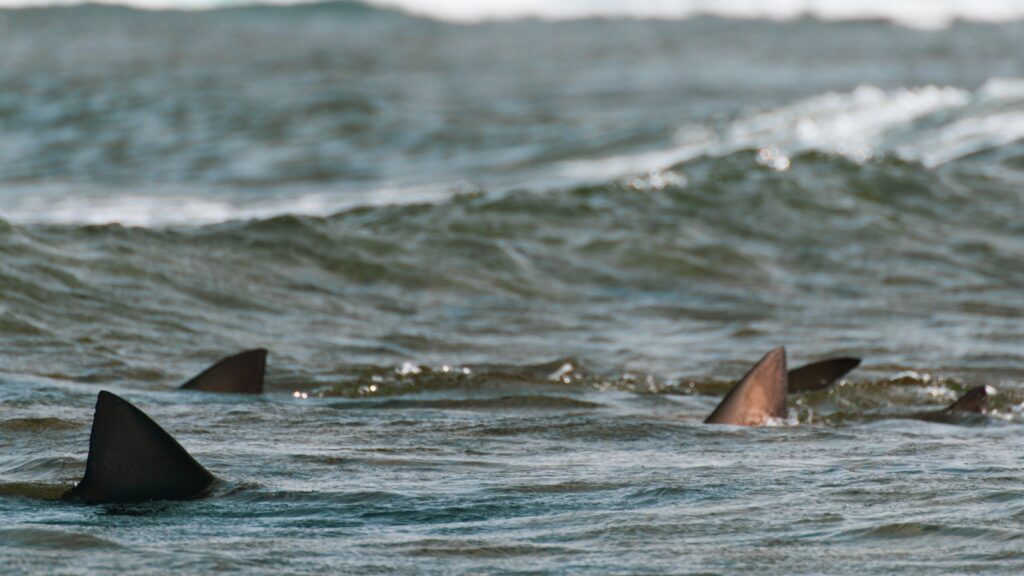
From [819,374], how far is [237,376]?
101 inches

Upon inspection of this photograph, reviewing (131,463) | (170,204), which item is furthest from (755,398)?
(170,204)

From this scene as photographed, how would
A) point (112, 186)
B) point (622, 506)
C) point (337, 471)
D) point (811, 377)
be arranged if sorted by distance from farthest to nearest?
point (112, 186)
point (811, 377)
point (337, 471)
point (622, 506)

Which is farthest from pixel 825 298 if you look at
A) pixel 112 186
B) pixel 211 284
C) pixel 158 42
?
pixel 158 42

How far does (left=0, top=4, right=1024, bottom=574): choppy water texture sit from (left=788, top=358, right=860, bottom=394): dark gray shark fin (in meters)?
0.07

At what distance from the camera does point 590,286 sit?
10555 mm

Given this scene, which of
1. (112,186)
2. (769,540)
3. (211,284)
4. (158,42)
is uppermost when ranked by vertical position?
(158,42)

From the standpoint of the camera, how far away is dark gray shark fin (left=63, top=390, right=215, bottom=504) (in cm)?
430

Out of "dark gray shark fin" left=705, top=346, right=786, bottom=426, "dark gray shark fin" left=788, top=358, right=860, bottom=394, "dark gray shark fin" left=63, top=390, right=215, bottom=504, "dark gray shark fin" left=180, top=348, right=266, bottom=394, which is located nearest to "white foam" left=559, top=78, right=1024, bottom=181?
"dark gray shark fin" left=788, top=358, right=860, bottom=394

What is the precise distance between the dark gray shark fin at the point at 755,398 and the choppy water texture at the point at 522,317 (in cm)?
13

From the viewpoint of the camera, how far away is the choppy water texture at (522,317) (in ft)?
14.3

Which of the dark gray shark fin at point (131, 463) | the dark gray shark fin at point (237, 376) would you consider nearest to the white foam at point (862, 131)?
the dark gray shark fin at point (237, 376)

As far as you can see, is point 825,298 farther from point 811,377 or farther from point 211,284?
point 211,284

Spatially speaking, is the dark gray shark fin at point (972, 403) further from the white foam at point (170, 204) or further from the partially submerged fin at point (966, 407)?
the white foam at point (170, 204)

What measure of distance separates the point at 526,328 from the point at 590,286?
146 centimetres
